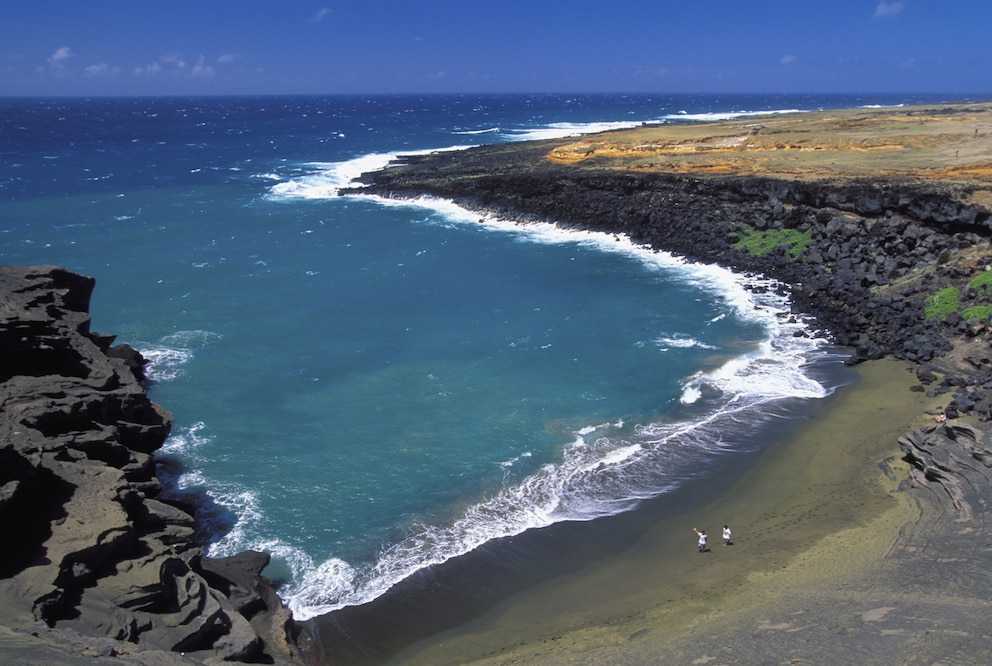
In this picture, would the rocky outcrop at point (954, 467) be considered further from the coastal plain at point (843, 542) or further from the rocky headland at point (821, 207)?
the rocky headland at point (821, 207)

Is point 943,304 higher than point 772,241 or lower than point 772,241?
lower

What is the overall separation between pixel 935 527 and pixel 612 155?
203ft

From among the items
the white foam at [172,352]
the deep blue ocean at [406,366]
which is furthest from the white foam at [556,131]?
the white foam at [172,352]

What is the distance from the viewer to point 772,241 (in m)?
49.8

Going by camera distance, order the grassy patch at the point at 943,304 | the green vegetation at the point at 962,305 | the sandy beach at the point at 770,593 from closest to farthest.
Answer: the sandy beach at the point at 770,593 → the green vegetation at the point at 962,305 → the grassy patch at the point at 943,304

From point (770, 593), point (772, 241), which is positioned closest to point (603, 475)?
point (770, 593)

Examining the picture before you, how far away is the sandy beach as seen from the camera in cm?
1549

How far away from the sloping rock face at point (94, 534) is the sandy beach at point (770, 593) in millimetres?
4601

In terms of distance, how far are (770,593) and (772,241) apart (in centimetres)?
3629

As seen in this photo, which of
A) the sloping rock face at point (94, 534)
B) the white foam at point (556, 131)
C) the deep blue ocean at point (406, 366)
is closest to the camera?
the sloping rock face at point (94, 534)

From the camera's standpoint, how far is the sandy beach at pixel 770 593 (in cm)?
1549

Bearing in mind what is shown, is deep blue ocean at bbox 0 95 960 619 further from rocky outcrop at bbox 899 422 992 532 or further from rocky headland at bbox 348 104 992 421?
rocky outcrop at bbox 899 422 992 532

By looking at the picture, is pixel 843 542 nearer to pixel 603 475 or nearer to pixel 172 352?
pixel 603 475

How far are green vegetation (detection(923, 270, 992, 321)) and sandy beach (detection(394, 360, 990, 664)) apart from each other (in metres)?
12.9
